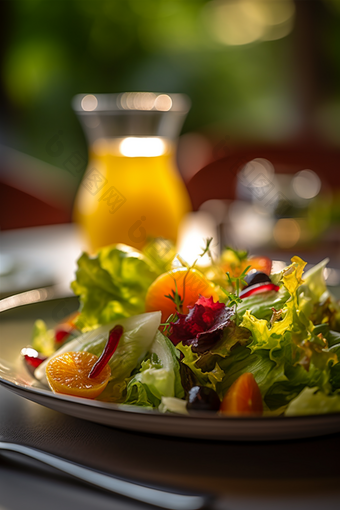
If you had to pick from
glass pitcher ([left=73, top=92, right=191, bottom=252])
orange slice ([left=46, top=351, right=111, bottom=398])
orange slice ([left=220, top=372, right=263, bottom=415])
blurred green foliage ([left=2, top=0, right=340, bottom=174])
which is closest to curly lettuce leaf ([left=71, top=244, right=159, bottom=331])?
orange slice ([left=46, top=351, right=111, bottom=398])

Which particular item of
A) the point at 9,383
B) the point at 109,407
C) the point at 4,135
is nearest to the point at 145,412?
the point at 109,407

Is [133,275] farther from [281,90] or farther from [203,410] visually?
[281,90]

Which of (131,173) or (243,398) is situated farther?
(131,173)

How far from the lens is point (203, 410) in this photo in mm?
489

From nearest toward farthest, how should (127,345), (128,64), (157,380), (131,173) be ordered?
(157,380)
(127,345)
(131,173)
(128,64)

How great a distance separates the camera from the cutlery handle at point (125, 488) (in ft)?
1.29

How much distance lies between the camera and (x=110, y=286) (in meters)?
0.79

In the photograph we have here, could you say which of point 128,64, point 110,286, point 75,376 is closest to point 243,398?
point 75,376

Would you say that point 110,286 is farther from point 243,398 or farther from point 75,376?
point 243,398

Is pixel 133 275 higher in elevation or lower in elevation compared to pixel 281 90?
lower

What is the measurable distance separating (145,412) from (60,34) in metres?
5.00

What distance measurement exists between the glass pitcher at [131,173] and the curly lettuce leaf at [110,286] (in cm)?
41

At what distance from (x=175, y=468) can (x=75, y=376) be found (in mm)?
171

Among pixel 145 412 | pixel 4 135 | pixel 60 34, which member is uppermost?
pixel 60 34
